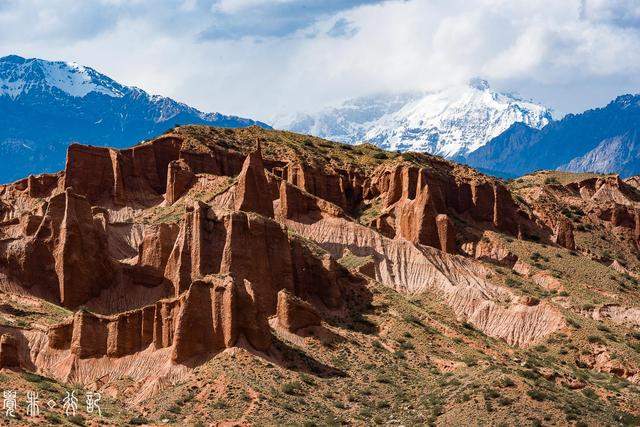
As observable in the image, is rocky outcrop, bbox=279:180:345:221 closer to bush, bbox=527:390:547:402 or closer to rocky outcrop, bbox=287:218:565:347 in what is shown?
rocky outcrop, bbox=287:218:565:347

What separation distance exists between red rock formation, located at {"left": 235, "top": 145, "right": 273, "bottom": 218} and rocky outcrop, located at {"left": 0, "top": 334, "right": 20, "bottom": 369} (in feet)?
126

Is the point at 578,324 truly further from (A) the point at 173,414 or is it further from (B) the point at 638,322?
(A) the point at 173,414

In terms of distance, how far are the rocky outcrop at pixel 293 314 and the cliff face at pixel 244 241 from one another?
0.11 m

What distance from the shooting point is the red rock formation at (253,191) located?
112875 mm

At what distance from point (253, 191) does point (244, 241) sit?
20.6 m

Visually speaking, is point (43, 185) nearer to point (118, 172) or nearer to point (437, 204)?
point (118, 172)

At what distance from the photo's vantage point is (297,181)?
447 ft

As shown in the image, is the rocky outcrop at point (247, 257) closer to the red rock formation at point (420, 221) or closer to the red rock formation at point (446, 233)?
the red rock formation at point (420, 221)

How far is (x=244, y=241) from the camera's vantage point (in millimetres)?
94062

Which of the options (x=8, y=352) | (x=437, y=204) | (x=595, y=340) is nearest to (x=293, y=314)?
→ (x=8, y=352)

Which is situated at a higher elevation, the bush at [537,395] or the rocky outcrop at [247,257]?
the rocky outcrop at [247,257]

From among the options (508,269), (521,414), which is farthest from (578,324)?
(521,414)

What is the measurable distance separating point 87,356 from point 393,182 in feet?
203

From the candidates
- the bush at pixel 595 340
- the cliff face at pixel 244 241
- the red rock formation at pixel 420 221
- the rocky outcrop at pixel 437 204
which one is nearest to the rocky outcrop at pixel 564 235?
the cliff face at pixel 244 241
